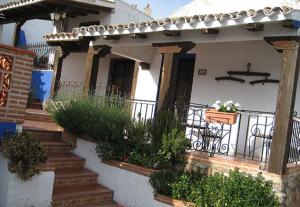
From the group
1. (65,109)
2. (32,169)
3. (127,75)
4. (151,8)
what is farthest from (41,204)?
(151,8)

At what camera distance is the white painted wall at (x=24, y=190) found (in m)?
5.93

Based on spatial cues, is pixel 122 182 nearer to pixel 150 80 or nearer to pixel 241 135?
pixel 241 135

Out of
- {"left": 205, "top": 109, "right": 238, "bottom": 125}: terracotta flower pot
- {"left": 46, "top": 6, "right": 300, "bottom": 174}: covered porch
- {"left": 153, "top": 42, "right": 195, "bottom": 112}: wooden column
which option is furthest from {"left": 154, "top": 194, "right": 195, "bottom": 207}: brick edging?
{"left": 153, "top": 42, "right": 195, "bottom": 112}: wooden column

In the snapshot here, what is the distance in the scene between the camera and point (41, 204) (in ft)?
20.6

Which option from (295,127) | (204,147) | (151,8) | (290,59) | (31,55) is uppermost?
(151,8)

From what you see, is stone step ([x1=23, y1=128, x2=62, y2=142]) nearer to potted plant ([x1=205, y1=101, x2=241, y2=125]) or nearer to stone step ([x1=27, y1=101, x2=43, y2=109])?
potted plant ([x1=205, y1=101, x2=241, y2=125])

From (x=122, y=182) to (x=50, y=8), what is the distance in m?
8.62

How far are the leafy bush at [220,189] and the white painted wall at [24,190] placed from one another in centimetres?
188

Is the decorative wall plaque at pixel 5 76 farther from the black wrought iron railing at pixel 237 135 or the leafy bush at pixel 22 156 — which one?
the black wrought iron railing at pixel 237 135

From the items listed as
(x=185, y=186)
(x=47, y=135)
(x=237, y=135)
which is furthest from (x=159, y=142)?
(x=47, y=135)

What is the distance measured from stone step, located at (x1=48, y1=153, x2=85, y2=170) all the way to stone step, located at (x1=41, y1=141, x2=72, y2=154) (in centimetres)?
13

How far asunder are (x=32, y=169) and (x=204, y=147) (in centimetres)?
342

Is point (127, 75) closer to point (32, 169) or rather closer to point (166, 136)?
point (166, 136)

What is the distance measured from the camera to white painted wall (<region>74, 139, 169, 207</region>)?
7.05m
